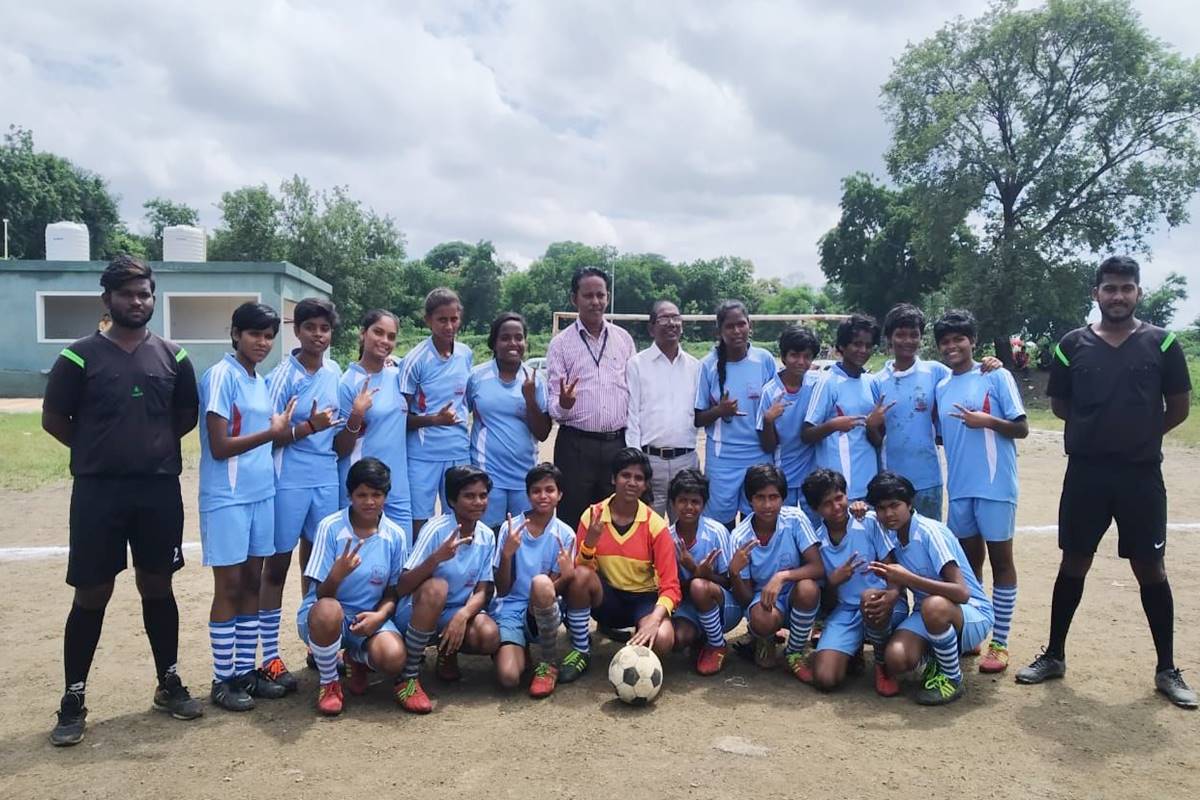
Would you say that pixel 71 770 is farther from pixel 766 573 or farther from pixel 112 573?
pixel 766 573

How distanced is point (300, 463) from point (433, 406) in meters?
0.86

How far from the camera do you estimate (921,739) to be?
366 centimetres

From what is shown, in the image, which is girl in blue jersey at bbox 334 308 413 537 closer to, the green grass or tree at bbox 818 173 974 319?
the green grass

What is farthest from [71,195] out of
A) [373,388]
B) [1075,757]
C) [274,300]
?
[1075,757]

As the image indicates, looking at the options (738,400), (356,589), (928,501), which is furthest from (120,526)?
(928,501)

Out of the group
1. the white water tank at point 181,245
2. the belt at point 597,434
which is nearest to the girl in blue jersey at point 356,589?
the belt at point 597,434

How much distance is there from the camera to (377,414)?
Result: 4535 mm

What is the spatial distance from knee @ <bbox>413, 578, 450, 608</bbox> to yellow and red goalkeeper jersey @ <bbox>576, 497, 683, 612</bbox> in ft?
2.55

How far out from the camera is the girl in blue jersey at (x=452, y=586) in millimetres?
4074

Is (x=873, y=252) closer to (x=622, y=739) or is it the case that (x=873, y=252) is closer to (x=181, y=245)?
(x=181, y=245)

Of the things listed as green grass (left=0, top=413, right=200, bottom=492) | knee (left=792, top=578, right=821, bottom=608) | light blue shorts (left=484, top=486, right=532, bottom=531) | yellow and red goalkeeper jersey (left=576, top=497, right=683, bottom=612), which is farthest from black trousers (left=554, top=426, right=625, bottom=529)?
green grass (left=0, top=413, right=200, bottom=492)

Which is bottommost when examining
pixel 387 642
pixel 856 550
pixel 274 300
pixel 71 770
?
pixel 71 770

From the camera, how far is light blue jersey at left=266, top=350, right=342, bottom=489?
4207mm

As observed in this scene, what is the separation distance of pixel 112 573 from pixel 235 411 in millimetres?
846
